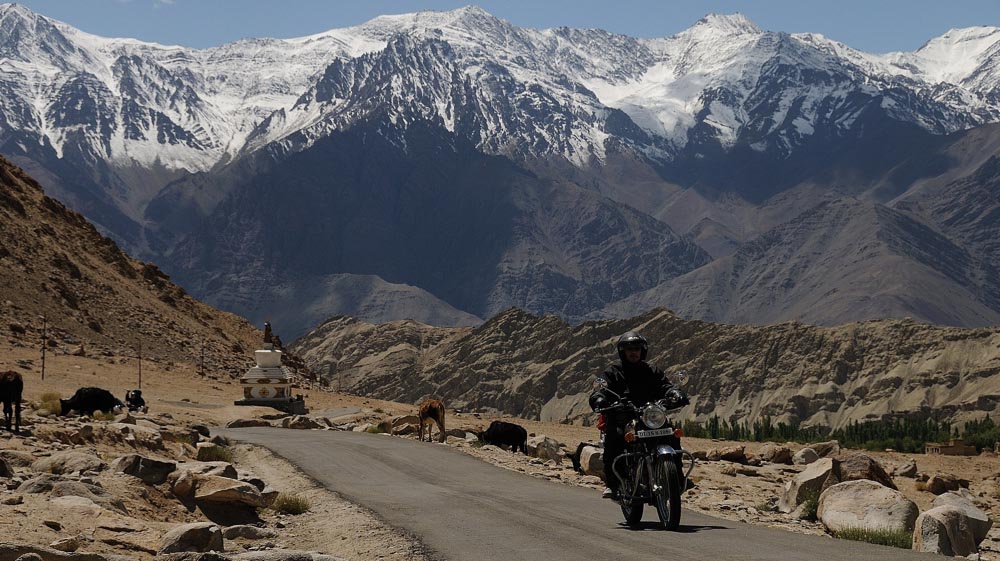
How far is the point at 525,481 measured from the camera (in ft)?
83.3

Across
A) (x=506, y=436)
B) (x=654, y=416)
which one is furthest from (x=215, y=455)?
(x=654, y=416)

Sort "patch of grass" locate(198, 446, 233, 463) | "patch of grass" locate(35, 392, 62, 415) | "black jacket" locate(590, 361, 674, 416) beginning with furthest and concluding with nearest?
"patch of grass" locate(35, 392, 62, 415), "patch of grass" locate(198, 446, 233, 463), "black jacket" locate(590, 361, 674, 416)

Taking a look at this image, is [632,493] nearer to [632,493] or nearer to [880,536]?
[632,493]

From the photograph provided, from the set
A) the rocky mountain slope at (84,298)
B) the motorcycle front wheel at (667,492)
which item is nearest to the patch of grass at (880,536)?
the motorcycle front wheel at (667,492)

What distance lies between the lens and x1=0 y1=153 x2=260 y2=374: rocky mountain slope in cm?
6950

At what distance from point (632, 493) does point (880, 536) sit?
130 inches

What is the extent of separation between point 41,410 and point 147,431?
8163 mm

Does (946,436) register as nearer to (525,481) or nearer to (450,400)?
(525,481)

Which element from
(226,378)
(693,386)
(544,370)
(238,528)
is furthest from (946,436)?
(544,370)

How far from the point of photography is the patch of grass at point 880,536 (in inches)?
664

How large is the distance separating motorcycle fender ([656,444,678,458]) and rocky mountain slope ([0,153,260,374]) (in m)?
53.8

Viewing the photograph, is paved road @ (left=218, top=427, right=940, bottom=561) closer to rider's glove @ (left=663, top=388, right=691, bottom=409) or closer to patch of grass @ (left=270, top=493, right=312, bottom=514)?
patch of grass @ (left=270, top=493, right=312, bottom=514)

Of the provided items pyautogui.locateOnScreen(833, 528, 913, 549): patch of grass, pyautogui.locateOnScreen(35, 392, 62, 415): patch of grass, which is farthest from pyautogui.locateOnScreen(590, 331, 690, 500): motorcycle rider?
pyautogui.locateOnScreen(35, 392, 62, 415): patch of grass

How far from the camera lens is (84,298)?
73812 millimetres
